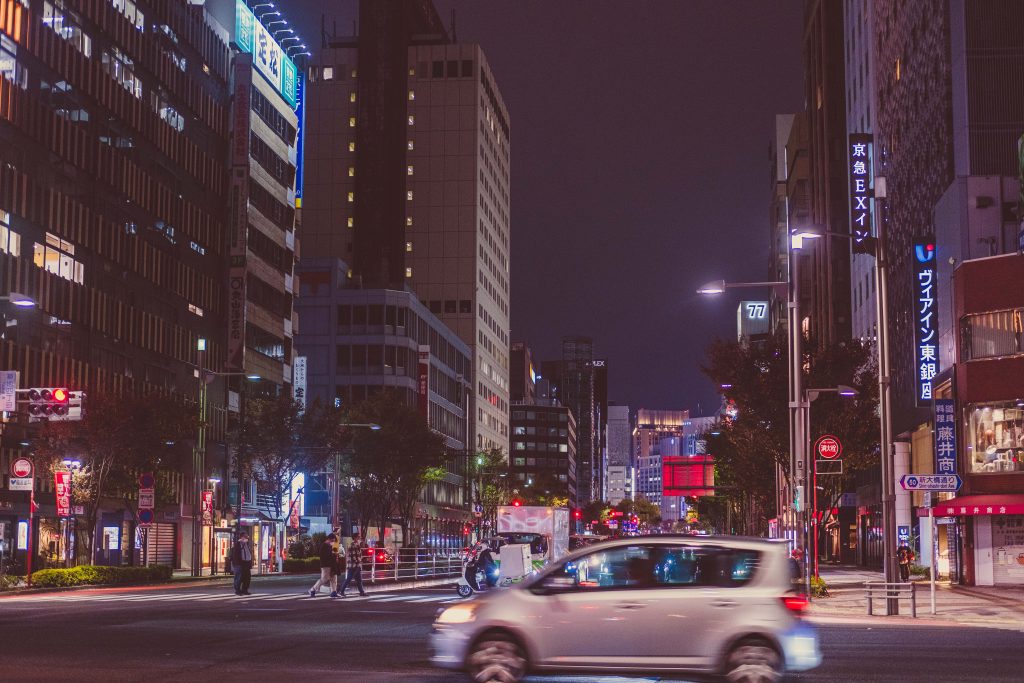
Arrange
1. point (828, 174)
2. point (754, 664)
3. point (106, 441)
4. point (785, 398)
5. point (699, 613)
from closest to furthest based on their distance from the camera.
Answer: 1. point (754, 664)
2. point (699, 613)
3. point (785, 398)
4. point (106, 441)
5. point (828, 174)

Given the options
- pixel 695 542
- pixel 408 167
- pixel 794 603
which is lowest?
pixel 794 603

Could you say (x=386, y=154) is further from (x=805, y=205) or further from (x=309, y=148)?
(x=805, y=205)

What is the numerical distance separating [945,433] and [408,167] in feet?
409

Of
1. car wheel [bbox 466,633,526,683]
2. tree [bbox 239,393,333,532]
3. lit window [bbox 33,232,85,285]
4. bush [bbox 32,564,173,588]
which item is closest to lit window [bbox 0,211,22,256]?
lit window [bbox 33,232,85,285]

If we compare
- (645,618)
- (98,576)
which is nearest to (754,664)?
(645,618)

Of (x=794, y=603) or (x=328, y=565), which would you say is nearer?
(x=794, y=603)

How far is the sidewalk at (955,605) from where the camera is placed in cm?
2862

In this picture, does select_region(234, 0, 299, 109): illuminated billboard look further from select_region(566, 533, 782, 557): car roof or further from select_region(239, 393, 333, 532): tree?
select_region(566, 533, 782, 557): car roof

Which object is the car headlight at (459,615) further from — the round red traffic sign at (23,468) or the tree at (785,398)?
the tree at (785,398)

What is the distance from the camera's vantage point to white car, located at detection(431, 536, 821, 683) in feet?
45.1

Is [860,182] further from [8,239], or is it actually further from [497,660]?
[497,660]

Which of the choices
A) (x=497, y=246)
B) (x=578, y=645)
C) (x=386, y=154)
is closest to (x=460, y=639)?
(x=578, y=645)

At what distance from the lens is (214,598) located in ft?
123


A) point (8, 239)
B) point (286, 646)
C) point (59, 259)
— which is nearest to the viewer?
point (286, 646)
